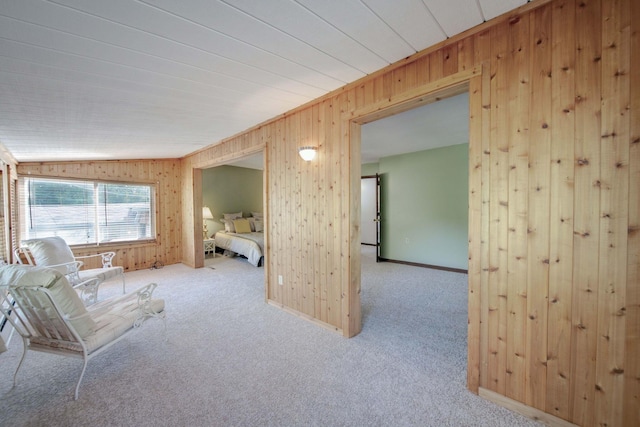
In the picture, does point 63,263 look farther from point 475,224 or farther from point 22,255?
point 475,224

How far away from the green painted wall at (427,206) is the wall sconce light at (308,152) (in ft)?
11.7

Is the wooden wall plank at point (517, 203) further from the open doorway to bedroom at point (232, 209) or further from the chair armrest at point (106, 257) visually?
the chair armrest at point (106, 257)

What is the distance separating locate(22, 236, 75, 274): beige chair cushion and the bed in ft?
9.55

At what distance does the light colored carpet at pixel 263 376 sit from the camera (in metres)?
1.62

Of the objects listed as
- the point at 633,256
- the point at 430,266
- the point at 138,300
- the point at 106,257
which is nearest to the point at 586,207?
the point at 633,256

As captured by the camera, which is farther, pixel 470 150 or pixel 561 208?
pixel 470 150

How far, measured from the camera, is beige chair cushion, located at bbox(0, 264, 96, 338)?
1.76 meters

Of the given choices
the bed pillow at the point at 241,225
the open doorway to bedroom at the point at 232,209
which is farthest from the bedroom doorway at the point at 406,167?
the bed pillow at the point at 241,225

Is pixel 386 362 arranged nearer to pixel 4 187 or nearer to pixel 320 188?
pixel 320 188

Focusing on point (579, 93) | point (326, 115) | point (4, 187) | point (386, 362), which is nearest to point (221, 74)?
point (326, 115)

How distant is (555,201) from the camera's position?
1.47 meters

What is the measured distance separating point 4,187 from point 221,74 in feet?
12.9

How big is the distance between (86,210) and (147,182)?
1167 mm

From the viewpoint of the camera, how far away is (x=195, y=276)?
4.94m
